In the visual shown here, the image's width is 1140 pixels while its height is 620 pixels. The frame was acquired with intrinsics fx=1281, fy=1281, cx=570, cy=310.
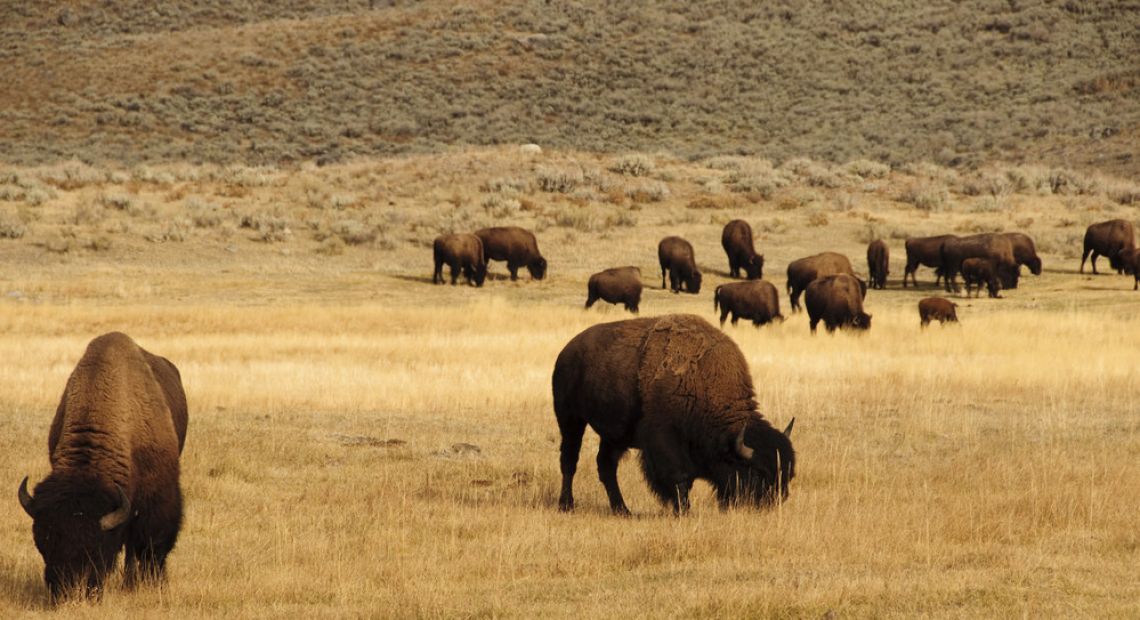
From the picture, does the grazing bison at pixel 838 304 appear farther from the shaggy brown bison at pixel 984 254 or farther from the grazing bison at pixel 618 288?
the shaggy brown bison at pixel 984 254

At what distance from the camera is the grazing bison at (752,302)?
2536 cm

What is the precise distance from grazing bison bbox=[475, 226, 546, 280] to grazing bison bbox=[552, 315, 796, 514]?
25.3m

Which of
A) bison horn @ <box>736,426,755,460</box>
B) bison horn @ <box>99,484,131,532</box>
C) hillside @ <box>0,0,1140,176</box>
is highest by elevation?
hillside @ <box>0,0,1140,176</box>

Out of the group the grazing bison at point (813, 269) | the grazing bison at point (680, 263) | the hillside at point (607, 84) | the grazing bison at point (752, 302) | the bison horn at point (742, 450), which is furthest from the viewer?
the hillside at point (607, 84)

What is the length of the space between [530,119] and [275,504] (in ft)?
193

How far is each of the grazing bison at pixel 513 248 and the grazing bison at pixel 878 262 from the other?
8909 millimetres

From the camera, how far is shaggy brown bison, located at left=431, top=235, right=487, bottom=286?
3447 cm

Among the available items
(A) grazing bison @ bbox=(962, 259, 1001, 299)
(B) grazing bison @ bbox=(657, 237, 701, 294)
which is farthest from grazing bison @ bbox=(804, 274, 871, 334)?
(B) grazing bison @ bbox=(657, 237, 701, 294)

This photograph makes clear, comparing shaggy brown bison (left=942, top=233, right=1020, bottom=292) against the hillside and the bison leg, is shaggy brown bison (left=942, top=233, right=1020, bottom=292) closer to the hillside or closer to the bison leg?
the hillside

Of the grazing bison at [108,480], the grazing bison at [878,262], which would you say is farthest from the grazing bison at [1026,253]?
the grazing bison at [108,480]

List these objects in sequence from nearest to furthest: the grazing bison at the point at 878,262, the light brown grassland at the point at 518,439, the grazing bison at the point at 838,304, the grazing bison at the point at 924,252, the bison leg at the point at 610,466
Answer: the light brown grassland at the point at 518,439 < the bison leg at the point at 610,466 < the grazing bison at the point at 838,304 < the grazing bison at the point at 878,262 < the grazing bison at the point at 924,252

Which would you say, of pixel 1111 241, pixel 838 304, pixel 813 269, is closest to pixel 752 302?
pixel 838 304

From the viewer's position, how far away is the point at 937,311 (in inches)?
998

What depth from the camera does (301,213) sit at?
43219 mm
